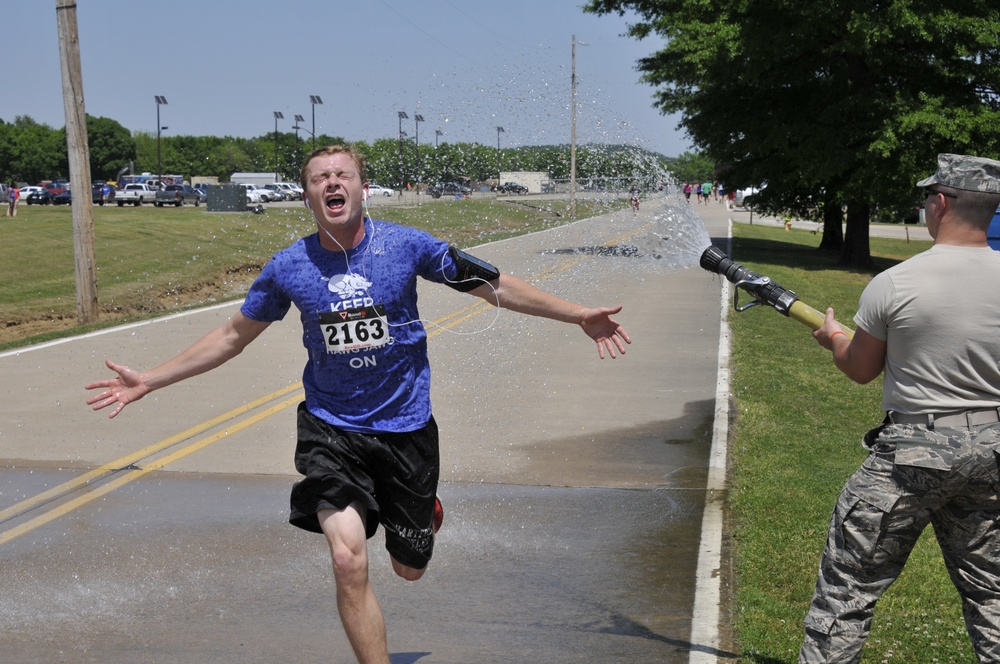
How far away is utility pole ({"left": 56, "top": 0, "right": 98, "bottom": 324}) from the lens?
55.7 ft

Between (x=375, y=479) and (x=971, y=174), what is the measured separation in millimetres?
2306

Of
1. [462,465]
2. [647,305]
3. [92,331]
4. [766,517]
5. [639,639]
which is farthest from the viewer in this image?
[647,305]

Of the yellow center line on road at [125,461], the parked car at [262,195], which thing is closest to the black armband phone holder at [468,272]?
the yellow center line on road at [125,461]

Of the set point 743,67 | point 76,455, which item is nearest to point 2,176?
point 743,67

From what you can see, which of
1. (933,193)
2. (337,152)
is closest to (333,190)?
(337,152)

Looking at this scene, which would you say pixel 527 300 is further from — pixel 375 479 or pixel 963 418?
pixel 963 418

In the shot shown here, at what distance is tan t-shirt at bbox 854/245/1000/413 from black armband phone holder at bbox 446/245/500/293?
152cm

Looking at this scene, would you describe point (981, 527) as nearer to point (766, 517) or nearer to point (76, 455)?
point (766, 517)

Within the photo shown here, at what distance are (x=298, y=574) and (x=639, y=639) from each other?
1826mm

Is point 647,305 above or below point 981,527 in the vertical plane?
below

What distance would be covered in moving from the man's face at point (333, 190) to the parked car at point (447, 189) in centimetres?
441

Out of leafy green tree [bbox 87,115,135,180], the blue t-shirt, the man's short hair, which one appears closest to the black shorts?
the blue t-shirt

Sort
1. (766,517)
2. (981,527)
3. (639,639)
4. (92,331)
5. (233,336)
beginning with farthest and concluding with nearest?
(92,331) → (766,517) → (639,639) → (233,336) → (981,527)

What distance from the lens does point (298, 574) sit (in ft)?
19.0
